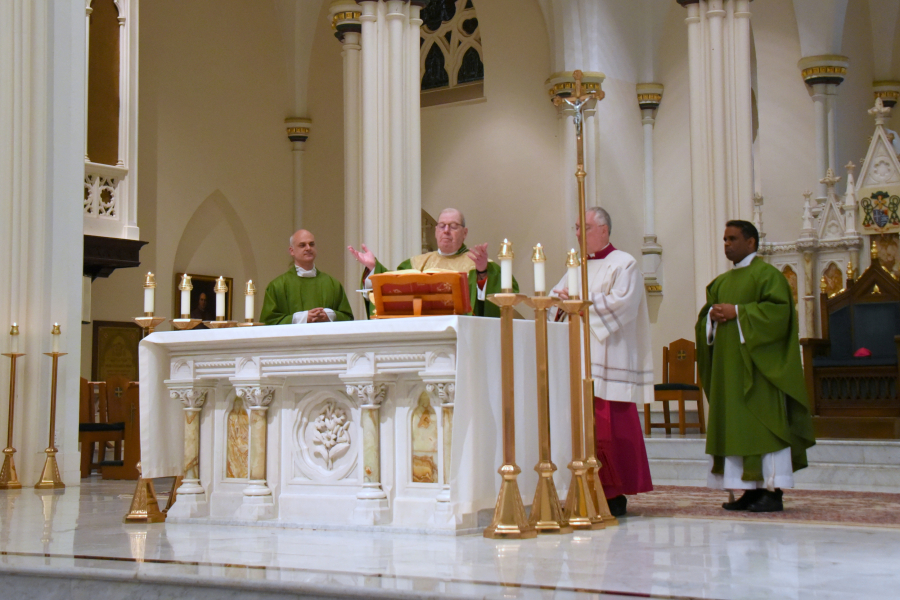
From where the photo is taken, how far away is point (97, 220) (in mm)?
11219

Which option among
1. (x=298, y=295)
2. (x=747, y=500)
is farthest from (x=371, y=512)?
(x=747, y=500)

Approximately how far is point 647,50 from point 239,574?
14.0 meters

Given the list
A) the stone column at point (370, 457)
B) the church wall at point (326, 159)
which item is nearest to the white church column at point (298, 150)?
the church wall at point (326, 159)

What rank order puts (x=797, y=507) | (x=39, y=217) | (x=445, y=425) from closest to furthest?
(x=445, y=425) < (x=797, y=507) < (x=39, y=217)

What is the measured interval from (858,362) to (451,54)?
9161 mm

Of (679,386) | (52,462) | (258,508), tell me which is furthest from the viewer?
(679,386)

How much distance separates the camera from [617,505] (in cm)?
596

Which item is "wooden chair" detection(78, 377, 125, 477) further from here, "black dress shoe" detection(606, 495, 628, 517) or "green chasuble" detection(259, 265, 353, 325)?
"black dress shoe" detection(606, 495, 628, 517)

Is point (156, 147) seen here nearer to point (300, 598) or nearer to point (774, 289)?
point (774, 289)

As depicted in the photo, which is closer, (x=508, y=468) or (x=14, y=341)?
(x=508, y=468)

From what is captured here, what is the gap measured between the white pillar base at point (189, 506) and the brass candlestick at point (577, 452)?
190 cm

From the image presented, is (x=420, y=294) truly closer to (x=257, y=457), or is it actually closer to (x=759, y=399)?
(x=257, y=457)

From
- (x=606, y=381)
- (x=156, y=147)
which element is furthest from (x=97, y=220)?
(x=606, y=381)

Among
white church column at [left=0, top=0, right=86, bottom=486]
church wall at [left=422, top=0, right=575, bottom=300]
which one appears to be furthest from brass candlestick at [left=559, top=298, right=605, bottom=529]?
church wall at [left=422, top=0, right=575, bottom=300]
